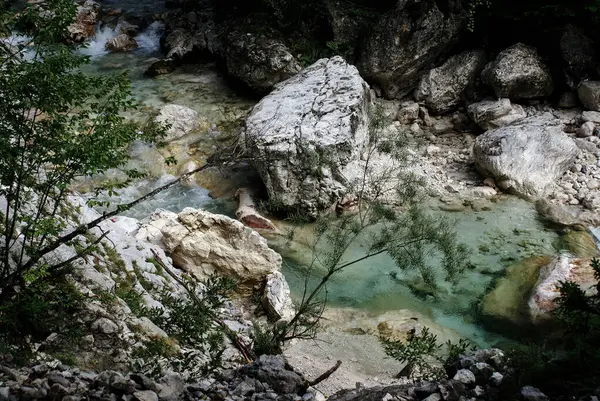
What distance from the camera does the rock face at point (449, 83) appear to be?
49.8 ft

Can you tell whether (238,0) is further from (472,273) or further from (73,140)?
(73,140)

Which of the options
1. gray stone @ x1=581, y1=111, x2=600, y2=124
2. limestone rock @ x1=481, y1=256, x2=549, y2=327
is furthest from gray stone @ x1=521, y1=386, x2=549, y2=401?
gray stone @ x1=581, y1=111, x2=600, y2=124

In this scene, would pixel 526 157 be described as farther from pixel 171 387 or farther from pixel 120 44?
pixel 120 44

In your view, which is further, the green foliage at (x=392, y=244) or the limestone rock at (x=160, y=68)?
the limestone rock at (x=160, y=68)

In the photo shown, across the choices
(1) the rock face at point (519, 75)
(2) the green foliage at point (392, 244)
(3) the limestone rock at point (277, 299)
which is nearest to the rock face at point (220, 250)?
(3) the limestone rock at point (277, 299)

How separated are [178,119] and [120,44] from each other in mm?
5357

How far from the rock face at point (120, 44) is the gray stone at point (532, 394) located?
1621cm

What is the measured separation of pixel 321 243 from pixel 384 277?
1384 millimetres

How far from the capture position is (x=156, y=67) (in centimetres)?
1625

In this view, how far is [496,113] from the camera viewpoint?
46.4 ft

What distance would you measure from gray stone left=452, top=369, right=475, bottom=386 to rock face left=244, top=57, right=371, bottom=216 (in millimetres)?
6068

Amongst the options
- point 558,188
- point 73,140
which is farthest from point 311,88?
point 73,140

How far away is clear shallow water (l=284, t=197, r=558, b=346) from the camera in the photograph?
930cm

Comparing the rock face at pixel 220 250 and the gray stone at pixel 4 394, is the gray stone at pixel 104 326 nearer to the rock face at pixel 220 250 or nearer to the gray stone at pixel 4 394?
the gray stone at pixel 4 394
